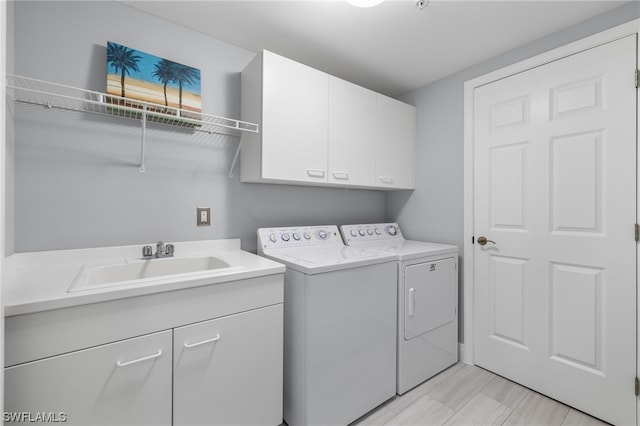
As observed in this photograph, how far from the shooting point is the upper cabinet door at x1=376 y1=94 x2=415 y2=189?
2311 mm

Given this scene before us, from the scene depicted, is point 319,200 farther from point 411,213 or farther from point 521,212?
point 521,212

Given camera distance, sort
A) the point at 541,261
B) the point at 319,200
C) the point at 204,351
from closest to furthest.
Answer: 1. the point at 204,351
2. the point at 541,261
3. the point at 319,200

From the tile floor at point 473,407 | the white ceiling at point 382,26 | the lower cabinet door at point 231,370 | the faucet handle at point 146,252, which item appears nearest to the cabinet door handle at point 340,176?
the white ceiling at point 382,26

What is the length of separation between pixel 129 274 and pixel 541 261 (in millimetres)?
2478

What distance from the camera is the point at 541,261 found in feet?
6.10

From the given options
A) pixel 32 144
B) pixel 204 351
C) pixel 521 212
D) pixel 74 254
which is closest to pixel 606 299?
pixel 521 212

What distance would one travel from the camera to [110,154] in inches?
60.9

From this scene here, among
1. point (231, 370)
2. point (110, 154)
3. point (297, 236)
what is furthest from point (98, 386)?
point (297, 236)

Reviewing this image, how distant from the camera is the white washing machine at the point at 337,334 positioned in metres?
1.44

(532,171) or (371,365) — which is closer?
(371,365)

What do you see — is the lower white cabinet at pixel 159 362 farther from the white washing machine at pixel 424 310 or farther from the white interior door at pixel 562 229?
the white interior door at pixel 562 229

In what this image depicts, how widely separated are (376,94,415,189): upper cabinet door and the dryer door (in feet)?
2.49

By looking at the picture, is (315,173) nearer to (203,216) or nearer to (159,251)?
(203,216)

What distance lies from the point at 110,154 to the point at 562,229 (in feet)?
8.80
